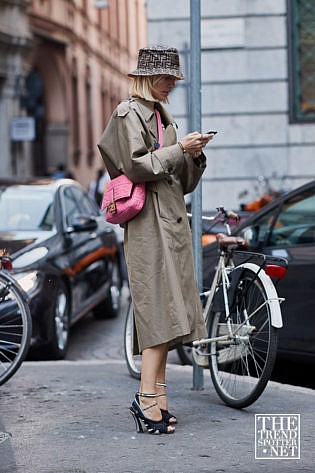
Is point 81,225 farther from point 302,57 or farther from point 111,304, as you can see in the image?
point 302,57

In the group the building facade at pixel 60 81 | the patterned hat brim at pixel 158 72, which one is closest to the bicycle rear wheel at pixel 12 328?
the patterned hat brim at pixel 158 72

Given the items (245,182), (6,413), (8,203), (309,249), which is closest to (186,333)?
(6,413)

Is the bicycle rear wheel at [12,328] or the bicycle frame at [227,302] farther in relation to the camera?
the bicycle rear wheel at [12,328]

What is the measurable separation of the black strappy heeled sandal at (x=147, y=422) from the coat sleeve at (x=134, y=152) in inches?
43.5

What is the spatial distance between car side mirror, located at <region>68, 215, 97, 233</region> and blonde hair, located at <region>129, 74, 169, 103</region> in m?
4.13

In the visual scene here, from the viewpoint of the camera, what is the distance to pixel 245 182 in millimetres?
14719

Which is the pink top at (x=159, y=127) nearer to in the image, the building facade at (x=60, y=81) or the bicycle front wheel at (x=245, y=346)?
the bicycle front wheel at (x=245, y=346)

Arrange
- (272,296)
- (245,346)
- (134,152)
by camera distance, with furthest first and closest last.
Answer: (245,346) < (272,296) < (134,152)

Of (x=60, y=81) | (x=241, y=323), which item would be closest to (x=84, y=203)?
(x=241, y=323)

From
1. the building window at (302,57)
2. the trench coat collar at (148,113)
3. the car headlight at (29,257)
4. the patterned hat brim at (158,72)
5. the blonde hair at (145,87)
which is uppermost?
the building window at (302,57)

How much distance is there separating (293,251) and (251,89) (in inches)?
296

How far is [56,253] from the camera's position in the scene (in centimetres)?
913

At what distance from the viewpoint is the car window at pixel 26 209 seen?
970cm

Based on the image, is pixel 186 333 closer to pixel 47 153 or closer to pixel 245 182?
pixel 245 182
